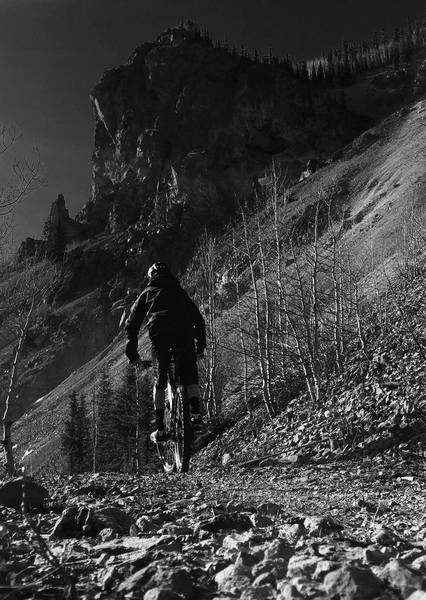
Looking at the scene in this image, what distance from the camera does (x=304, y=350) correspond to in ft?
45.4

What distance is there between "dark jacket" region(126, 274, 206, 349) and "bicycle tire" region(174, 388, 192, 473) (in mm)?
772

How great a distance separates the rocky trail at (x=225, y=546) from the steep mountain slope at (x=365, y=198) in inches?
1348

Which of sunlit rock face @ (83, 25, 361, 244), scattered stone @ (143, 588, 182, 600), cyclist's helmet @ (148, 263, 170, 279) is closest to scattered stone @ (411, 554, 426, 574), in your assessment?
scattered stone @ (143, 588, 182, 600)

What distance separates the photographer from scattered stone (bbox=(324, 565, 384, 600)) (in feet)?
4.39

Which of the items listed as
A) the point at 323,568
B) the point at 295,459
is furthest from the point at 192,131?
the point at 323,568

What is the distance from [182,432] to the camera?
640 cm

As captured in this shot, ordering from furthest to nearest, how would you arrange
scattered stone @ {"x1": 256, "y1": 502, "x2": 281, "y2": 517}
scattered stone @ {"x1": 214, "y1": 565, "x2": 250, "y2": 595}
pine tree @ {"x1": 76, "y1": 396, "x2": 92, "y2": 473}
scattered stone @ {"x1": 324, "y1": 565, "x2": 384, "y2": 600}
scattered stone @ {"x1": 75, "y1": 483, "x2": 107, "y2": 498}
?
1. pine tree @ {"x1": 76, "y1": 396, "x2": 92, "y2": 473}
2. scattered stone @ {"x1": 75, "y1": 483, "x2": 107, "y2": 498}
3. scattered stone @ {"x1": 256, "y1": 502, "x2": 281, "y2": 517}
4. scattered stone @ {"x1": 214, "y1": 565, "x2": 250, "y2": 595}
5. scattered stone @ {"x1": 324, "y1": 565, "x2": 384, "y2": 600}

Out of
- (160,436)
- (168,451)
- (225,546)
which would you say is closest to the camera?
(225,546)

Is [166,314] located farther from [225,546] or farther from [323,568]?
[323,568]

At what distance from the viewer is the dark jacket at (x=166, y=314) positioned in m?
6.30

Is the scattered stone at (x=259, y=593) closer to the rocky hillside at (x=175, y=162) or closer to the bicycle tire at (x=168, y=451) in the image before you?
the bicycle tire at (x=168, y=451)

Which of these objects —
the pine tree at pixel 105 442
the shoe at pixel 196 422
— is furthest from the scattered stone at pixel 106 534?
the pine tree at pixel 105 442

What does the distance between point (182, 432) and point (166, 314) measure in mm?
1531

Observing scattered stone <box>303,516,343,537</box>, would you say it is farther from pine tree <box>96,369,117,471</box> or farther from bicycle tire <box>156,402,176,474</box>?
pine tree <box>96,369,117,471</box>
